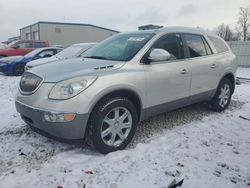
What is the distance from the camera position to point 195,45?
15.7 ft

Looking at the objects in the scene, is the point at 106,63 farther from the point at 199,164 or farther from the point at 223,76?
the point at 223,76

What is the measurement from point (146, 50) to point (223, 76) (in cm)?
246

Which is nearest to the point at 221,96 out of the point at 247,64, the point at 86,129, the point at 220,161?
the point at 220,161

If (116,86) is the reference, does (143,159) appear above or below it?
below

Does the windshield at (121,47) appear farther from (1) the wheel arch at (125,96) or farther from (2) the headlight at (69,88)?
(2) the headlight at (69,88)

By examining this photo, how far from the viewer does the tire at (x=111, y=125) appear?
10.5 ft

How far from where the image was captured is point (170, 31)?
14.1ft

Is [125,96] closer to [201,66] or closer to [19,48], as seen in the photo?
[201,66]

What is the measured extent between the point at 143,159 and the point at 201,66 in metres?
2.32

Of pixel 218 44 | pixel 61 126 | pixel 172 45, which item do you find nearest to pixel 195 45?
pixel 172 45

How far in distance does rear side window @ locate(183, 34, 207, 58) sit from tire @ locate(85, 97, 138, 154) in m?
1.82

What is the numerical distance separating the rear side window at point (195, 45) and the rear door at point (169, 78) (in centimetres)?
24

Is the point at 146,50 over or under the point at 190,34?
under

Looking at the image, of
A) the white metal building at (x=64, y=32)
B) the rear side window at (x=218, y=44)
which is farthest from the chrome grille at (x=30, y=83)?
the white metal building at (x=64, y=32)
